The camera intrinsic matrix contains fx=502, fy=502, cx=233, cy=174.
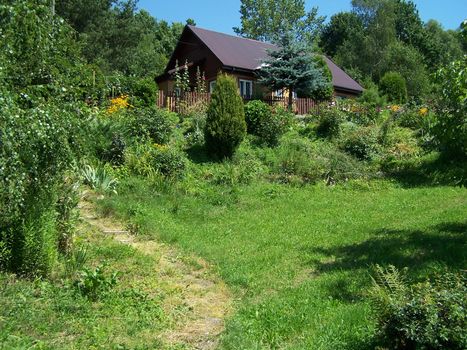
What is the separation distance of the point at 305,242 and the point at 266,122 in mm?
7670

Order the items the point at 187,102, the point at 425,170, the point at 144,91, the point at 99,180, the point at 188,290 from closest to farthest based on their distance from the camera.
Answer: the point at 188,290
the point at 99,180
the point at 425,170
the point at 187,102
the point at 144,91

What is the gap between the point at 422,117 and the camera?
56.5 ft

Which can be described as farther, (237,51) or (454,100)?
(237,51)

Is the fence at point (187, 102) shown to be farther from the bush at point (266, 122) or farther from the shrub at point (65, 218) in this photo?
the shrub at point (65, 218)

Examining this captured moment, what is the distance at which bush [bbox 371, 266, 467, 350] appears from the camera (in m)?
3.62

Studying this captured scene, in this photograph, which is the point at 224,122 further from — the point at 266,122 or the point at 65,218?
the point at 65,218

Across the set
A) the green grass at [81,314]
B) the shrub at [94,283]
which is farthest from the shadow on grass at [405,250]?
the shrub at [94,283]

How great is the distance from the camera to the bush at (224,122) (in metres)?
13.3

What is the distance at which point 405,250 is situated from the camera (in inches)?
280

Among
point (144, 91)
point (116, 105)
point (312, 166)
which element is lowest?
point (312, 166)

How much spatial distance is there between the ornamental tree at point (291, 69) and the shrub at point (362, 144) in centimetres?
565

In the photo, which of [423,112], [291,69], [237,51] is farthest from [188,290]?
[237,51]

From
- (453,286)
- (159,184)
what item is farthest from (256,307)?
(159,184)

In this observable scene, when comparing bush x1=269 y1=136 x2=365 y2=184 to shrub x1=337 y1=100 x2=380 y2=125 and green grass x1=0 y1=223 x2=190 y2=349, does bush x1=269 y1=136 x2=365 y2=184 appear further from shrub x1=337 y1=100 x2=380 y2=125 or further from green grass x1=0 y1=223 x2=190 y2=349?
green grass x1=0 y1=223 x2=190 y2=349
